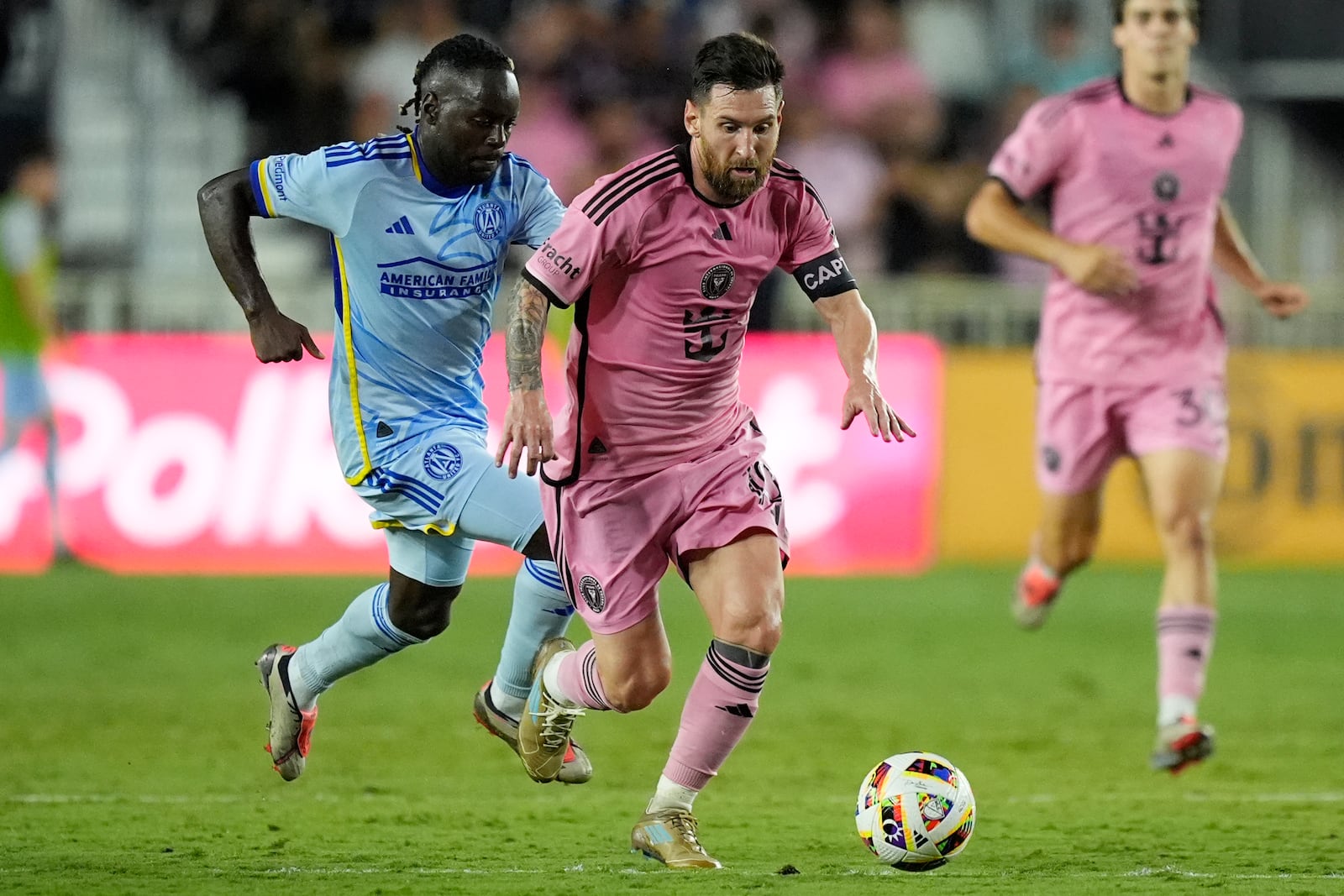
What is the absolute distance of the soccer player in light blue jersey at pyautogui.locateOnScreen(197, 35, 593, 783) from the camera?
237 inches

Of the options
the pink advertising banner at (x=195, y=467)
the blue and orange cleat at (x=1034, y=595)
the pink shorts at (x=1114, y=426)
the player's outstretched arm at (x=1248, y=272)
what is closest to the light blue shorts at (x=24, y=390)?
the pink advertising banner at (x=195, y=467)

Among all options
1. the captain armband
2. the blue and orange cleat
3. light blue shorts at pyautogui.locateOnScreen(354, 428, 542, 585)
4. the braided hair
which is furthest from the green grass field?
the braided hair

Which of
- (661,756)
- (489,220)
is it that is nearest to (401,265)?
(489,220)

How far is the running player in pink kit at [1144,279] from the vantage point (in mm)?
7375

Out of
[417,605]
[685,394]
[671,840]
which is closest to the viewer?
[671,840]

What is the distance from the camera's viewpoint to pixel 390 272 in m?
6.12

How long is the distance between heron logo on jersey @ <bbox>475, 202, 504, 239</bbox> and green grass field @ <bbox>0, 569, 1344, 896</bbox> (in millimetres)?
1818

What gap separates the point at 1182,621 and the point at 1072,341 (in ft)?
3.89

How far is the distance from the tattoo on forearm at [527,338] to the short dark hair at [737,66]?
2.27ft

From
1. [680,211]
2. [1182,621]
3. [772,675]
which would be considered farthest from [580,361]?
[772,675]

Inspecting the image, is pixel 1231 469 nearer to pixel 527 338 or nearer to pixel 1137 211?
pixel 1137 211

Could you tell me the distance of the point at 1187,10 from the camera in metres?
7.54

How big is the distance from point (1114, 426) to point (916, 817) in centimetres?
284

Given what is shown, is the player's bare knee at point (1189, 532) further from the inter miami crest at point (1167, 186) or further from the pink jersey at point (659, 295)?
the pink jersey at point (659, 295)
